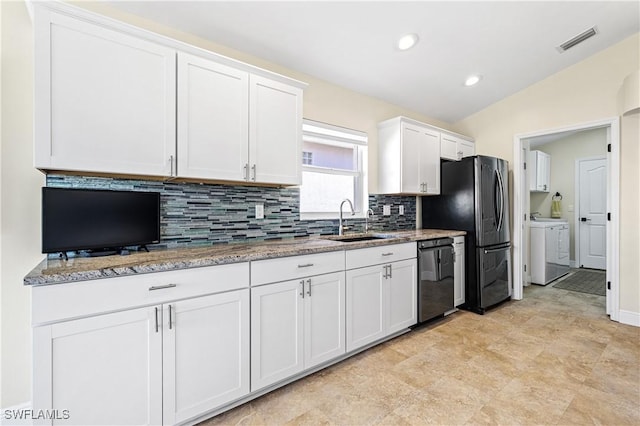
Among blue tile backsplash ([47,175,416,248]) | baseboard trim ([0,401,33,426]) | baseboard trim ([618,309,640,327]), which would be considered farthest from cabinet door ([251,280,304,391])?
baseboard trim ([618,309,640,327])

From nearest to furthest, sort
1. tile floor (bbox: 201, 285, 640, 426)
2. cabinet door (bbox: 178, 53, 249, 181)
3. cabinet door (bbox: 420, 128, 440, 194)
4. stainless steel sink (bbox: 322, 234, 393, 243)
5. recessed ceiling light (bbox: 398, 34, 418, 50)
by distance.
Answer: tile floor (bbox: 201, 285, 640, 426) → cabinet door (bbox: 178, 53, 249, 181) → recessed ceiling light (bbox: 398, 34, 418, 50) → stainless steel sink (bbox: 322, 234, 393, 243) → cabinet door (bbox: 420, 128, 440, 194)

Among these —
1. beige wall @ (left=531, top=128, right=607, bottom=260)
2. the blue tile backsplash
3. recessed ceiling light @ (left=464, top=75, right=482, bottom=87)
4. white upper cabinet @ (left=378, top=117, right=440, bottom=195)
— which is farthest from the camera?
beige wall @ (left=531, top=128, right=607, bottom=260)

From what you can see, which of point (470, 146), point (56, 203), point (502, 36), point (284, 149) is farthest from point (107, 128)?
point (470, 146)

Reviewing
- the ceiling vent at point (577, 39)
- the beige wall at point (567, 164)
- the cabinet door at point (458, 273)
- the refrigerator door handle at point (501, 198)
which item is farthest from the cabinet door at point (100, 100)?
the beige wall at point (567, 164)

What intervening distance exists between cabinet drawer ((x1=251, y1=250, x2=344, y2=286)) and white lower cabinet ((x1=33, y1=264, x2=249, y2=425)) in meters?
0.10

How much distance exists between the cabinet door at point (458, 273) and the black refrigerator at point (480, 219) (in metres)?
0.06

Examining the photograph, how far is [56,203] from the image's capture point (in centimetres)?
167

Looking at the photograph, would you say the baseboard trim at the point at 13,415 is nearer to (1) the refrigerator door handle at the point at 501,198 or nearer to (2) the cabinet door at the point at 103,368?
(2) the cabinet door at the point at 103,368

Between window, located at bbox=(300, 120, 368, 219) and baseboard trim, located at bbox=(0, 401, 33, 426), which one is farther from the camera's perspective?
window, located at bbox=(300, 120, 368, 219)

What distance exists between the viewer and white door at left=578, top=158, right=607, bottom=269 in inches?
224

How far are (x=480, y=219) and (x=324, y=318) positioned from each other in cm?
235

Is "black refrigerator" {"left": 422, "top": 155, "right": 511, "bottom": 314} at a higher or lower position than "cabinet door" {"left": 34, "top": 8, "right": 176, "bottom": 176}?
lower

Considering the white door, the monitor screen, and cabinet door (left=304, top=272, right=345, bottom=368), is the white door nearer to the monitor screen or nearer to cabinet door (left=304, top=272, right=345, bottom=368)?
cabinet door (left=304, top=272, right=345, bottom=368)

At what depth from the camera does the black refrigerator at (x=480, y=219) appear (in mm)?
3508
